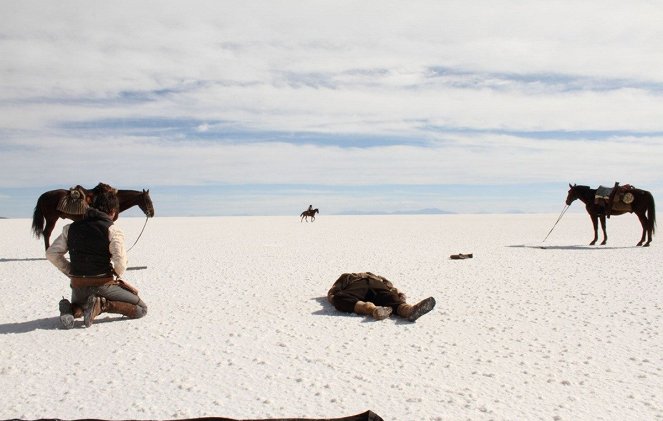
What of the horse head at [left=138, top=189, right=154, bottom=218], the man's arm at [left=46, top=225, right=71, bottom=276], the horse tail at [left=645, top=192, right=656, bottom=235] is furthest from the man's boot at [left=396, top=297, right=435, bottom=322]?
the horse tail at [left=645, top=192, right=656, bottom=235]

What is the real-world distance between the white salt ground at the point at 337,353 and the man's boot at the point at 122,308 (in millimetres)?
102

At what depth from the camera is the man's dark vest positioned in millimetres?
6211

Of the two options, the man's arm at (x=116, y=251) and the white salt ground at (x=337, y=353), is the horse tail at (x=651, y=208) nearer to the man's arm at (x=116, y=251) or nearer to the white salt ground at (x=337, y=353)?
the white salt ground at (x=337, y=353)

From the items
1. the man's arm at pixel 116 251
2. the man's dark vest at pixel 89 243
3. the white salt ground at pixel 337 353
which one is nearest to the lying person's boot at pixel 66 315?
the white salt ground at pixel 337 353

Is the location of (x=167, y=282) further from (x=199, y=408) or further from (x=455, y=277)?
(x=199, y=408)

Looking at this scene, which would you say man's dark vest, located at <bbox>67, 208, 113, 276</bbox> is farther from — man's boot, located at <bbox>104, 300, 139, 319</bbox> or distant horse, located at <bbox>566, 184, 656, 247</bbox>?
distant horse, located at <bbox>566, 184, 656, 247</bbox>

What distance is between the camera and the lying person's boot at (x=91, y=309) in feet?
20.2

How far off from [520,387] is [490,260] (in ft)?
32.1

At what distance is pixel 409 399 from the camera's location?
13.1ft

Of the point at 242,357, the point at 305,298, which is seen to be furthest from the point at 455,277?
the point at 242,357

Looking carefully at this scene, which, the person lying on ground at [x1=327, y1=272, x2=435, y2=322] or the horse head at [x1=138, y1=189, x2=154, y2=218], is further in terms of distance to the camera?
the horse head at [x1=138, y1=189, x2=154, y2=218]

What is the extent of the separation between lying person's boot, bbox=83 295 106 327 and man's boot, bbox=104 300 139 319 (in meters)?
0.14

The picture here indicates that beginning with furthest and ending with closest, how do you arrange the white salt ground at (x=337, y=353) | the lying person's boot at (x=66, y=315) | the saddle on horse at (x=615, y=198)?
1. the saddle on horse at (x=615, y=198)
2. the lying person's boot at (x=66, y=315)
3. the white salt ground at (x=337, y=353)

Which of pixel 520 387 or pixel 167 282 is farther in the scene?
pixel 167 282
